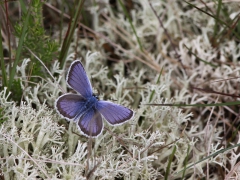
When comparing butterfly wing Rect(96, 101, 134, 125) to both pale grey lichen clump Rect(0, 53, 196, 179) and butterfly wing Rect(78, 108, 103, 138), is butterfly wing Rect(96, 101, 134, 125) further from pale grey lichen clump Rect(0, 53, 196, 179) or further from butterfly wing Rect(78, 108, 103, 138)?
pale grey lichen clump Rect(0, 53, 196, 179)

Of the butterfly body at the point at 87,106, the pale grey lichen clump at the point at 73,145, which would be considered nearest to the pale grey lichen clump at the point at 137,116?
the pale grey lichen clump at the point at 73,145

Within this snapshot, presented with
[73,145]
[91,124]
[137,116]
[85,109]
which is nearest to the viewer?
[91,124]

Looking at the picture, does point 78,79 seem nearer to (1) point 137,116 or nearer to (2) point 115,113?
(2) point 115,113

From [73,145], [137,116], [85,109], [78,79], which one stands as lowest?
[73,145]

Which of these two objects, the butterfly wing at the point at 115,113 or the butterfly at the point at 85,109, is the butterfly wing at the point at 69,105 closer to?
the butterfly at the point at 85,109

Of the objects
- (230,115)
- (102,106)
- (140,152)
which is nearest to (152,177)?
(140,152)

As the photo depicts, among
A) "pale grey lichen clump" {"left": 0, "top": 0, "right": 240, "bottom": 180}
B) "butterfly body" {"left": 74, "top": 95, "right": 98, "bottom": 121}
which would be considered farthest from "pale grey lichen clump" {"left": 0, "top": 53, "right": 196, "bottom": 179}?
"butterfly body" {"left": 74, "top": 95, "right": 98, "bottom": 121}

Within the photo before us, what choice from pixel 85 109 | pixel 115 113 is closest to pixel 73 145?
pixel 85 109
